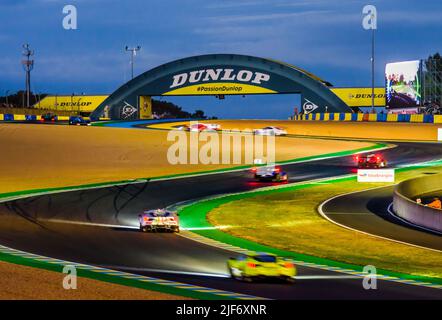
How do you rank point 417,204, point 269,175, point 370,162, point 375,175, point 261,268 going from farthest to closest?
point 370,162
point 375,175
point 269,175
point 417,204
point 261,268

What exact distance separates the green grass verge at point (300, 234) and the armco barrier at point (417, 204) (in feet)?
12.1

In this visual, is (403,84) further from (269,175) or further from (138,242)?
(138,242)

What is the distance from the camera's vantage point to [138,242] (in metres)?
31.6

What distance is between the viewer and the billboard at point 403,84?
111 metres

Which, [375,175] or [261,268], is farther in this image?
[375,175]

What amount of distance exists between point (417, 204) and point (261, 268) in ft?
57.1

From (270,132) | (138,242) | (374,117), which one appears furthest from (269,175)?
(374,117)

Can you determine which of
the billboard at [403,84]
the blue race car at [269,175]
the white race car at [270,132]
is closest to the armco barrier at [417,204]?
the blue race car at [269,175]

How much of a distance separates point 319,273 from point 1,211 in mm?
18976

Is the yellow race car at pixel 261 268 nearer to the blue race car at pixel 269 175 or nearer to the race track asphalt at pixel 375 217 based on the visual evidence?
the race track asphalt at pixel 375 217

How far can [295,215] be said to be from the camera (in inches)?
1654

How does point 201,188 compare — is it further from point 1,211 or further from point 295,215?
point 1,211

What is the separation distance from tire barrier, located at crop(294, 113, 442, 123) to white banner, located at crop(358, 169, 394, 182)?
4113cm
